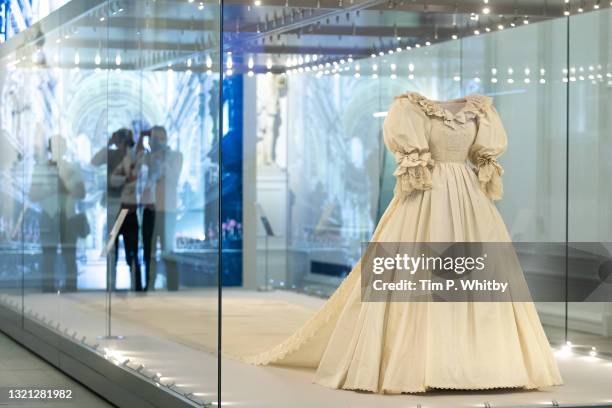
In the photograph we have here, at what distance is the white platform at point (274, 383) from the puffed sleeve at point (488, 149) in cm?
96

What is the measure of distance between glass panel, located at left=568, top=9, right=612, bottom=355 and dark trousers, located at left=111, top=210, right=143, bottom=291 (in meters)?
2.48

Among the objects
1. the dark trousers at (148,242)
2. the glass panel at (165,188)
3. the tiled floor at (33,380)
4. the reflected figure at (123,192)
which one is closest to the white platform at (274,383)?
the glass panel at (165,188)

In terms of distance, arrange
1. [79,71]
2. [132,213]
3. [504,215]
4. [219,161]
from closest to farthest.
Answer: [219,161] < [132,213] < [79,71] < [504,215]

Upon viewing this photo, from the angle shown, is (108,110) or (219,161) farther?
(108,110)

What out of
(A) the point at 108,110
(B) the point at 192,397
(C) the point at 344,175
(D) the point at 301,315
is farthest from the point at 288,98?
(B) the point at 192,397

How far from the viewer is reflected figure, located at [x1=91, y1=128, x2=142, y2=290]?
612 cm

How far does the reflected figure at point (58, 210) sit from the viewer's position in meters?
7.56

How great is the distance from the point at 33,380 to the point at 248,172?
3.75m

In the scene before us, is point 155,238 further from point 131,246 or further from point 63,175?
point 63,175

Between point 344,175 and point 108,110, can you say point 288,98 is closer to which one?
point 344,175

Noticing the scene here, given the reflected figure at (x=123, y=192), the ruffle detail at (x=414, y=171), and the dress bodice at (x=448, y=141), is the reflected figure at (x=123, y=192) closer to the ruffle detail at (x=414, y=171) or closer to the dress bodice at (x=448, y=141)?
the ruffle detail at (x=414, y=171)

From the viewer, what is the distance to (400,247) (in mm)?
5906

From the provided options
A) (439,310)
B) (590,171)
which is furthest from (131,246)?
(590,171)

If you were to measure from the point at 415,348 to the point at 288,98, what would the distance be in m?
5.67
